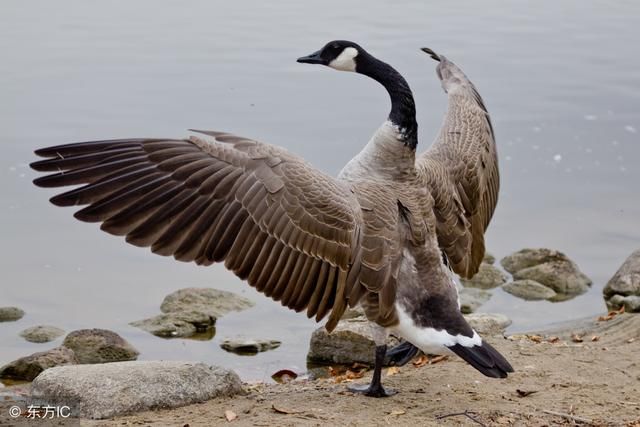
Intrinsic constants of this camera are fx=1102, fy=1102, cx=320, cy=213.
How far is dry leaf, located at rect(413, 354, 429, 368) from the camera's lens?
7.67 m

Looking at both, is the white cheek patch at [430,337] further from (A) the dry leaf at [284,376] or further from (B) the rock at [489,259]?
(B) the rock at [489,259]

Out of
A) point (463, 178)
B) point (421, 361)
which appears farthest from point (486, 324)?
point (463, 178)

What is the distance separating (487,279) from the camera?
1077cm

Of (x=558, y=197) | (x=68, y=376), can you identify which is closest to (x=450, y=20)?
(x=558, y=197)

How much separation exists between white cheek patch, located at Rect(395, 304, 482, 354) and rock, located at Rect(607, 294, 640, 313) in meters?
4.07

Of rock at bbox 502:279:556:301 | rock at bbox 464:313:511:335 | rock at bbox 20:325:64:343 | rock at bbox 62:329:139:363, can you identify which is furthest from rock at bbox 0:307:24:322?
rock at bbox 502:279:556:301

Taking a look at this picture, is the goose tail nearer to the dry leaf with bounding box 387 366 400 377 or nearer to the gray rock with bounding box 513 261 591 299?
the dry leaf with bounding box 387 366 400 377

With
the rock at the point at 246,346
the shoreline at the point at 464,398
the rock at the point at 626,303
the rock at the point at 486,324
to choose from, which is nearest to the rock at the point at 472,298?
the rock at the point at 486,324

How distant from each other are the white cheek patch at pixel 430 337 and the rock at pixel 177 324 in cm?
328

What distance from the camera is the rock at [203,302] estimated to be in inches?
380

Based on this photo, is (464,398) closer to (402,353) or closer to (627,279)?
(402,353)

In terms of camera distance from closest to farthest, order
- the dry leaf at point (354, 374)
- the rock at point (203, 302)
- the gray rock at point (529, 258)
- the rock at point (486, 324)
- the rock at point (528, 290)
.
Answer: the dry leaf at point (354, 374), the rock at point (486, 324), the rock at point (203, 302), the rock at point (528, 290), the gray rock at point (529, 258)

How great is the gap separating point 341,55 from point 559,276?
4.29 meters

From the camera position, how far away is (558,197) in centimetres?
1246
